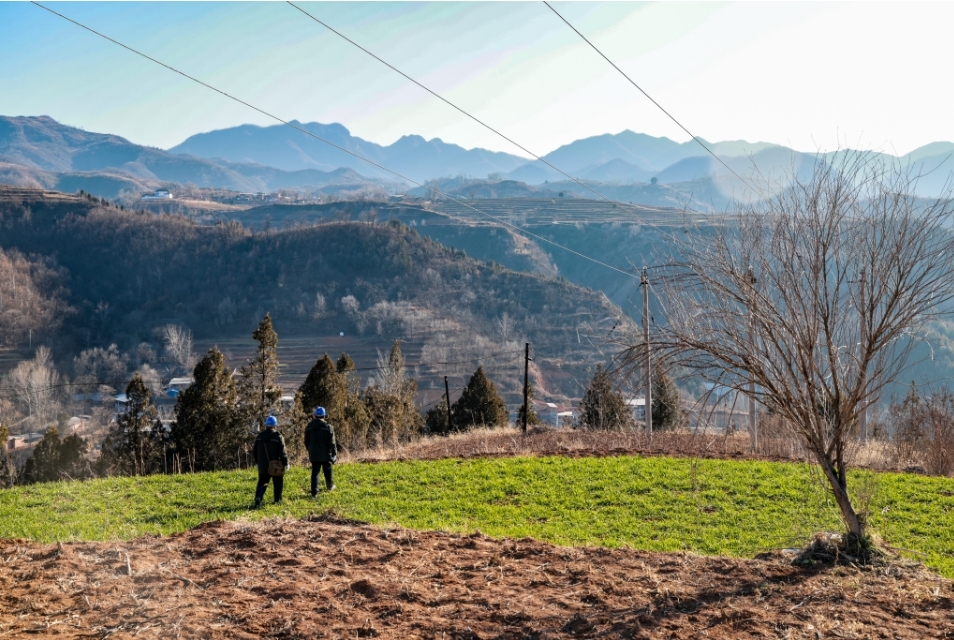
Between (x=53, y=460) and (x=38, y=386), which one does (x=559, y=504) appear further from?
(x=38, y=386)

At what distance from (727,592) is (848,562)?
5.05ft

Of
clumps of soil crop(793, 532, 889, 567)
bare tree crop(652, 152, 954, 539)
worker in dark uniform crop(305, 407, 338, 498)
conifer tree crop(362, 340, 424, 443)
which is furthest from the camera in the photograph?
conifer tree crop(362, 340, 424, 443)

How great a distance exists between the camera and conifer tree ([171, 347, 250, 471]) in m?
23.3

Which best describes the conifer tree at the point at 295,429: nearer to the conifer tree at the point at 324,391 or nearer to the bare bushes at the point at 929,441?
the conifer tree at the point at 324,391

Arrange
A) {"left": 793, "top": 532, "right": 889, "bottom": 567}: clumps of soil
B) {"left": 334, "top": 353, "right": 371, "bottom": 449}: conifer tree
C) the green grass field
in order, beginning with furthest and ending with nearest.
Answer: {"left": 334, "top": 353, "right": 371, "bottom": 449}: conifer tree
the green grass field
{"left": 793, "top": 532, "right": 889, "bottom": 567}: clumps of soil

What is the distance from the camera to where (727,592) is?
6207mm

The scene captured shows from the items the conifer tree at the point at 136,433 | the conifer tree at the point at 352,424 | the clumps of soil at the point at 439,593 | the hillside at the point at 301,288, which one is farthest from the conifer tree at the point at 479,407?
the hillside at the point at 301,288

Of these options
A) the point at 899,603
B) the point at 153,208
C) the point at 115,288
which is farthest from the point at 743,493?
the point at 153,208

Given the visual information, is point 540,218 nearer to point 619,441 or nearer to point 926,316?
point 619,441

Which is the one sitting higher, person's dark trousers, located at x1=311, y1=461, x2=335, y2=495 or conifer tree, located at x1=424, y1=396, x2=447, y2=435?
person's dark trousers, located at x1=311, y1=461, x2=335, y2=495

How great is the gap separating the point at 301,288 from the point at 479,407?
262 ft

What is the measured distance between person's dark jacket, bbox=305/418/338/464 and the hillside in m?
74.6

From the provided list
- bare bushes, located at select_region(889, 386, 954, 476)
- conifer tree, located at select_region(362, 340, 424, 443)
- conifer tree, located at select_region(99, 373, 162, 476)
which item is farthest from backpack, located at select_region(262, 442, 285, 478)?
conifer tree, located at select_region(362, 340, 424, 443)

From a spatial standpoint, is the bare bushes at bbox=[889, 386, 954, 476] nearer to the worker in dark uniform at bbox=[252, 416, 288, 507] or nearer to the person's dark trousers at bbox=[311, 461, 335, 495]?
the person's dark trousers at bbox=[311, 461, 335, 495]
